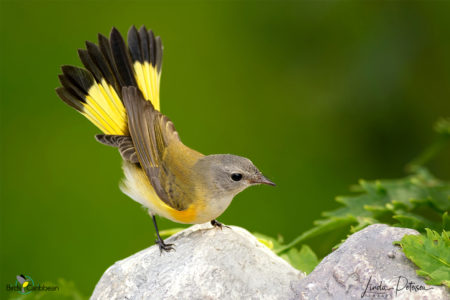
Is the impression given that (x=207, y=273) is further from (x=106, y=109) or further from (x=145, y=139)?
(x=106, y=109)

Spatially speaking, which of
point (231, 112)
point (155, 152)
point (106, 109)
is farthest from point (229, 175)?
point (231, 112)

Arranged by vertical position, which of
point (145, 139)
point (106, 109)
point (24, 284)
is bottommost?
point (24, 284)

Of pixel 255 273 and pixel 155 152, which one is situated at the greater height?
pixel 155 152

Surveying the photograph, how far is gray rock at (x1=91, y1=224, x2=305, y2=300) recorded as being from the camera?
4.65ft

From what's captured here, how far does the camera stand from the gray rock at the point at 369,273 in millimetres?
1248

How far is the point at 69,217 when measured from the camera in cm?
304

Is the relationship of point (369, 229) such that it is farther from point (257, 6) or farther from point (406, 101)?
point (257, 6)

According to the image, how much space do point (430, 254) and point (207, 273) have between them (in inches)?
22.2

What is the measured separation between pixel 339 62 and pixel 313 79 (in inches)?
6.8

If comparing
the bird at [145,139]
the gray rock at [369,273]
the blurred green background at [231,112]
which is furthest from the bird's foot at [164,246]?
the blurred green background at [231,112]

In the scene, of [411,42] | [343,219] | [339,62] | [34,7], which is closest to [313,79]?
[339,62]

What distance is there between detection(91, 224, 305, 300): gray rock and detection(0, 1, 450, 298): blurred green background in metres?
1.18

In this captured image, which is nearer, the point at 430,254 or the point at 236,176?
the point at 430,254
